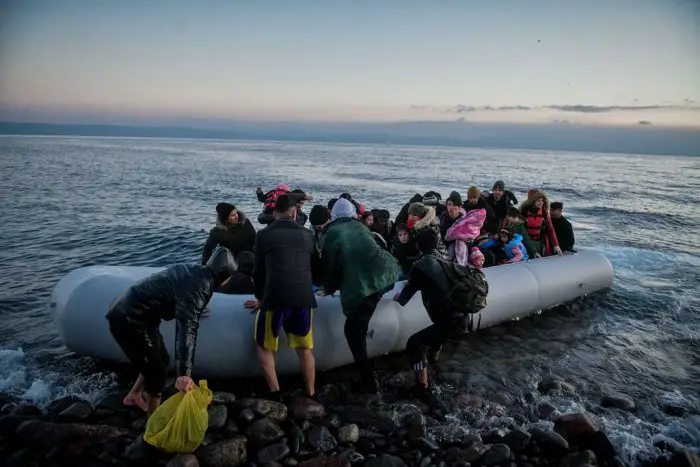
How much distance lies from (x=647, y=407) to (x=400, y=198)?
19.8 m

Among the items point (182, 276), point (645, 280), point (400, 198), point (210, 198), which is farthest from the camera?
point (400, 198)

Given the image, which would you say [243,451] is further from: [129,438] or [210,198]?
[210,198]

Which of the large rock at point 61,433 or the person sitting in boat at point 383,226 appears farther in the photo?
the person sitting in boat at point 383,226

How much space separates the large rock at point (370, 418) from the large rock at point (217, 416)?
1187 mm

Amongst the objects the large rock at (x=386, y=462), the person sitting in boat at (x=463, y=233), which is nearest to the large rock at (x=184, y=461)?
the large rock at (x=386, y=462)

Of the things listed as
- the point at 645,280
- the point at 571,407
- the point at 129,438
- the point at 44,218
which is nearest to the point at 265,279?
the point at 129,438

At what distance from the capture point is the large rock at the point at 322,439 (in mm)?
Answer: 3984

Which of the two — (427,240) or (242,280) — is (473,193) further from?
(242,280)

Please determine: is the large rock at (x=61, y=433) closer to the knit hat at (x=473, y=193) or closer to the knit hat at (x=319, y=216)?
the knit hat at (x=319, y=216)

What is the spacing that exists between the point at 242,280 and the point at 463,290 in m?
2.95

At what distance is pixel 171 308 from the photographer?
12.1ft

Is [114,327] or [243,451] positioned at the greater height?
[114,327]

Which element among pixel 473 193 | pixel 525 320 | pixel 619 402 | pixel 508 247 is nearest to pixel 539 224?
pixel 508 247

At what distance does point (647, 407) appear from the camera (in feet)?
16.4
